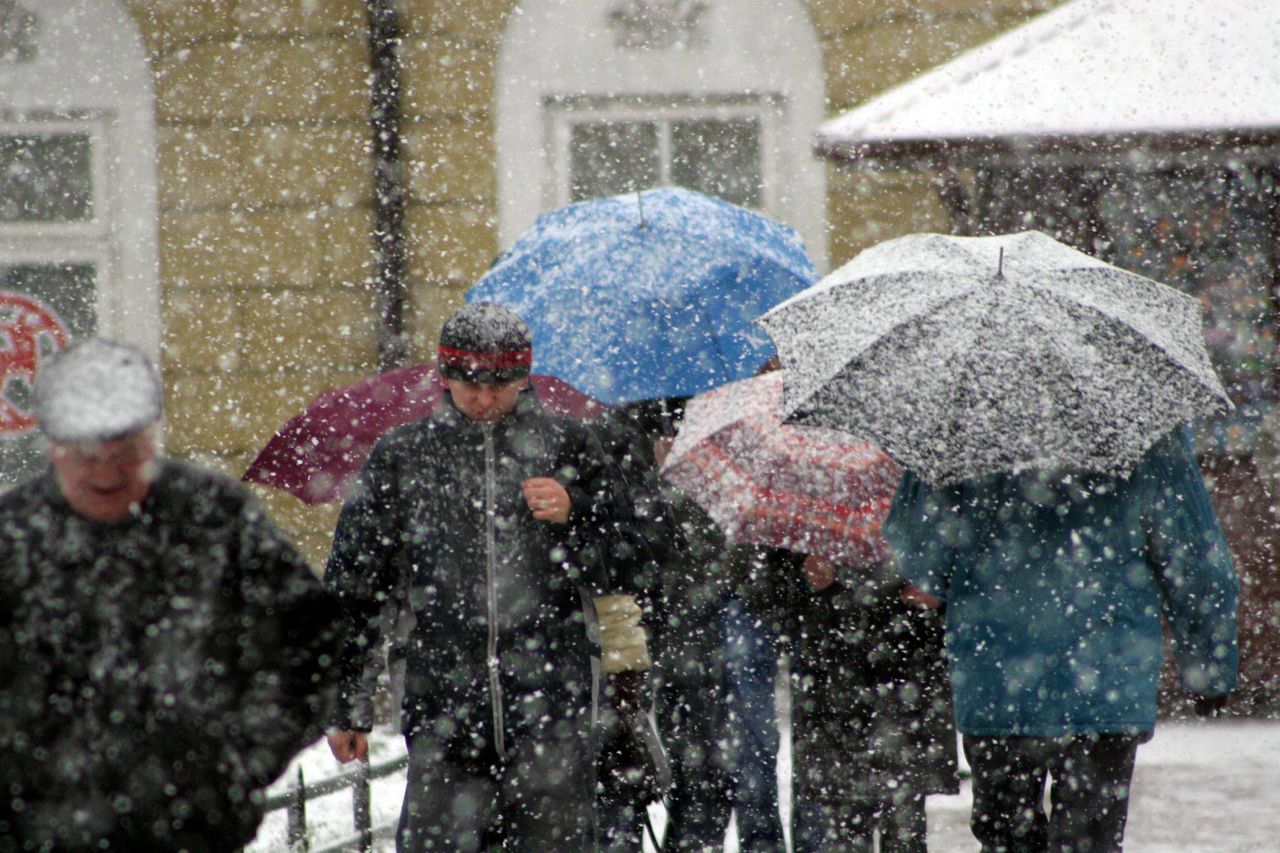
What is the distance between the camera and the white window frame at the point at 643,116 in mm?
9867

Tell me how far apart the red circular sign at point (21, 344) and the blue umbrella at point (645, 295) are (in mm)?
4770

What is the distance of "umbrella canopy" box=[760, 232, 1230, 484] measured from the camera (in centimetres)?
421

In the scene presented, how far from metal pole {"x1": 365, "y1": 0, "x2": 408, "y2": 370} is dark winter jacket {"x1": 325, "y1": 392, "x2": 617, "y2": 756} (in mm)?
5173

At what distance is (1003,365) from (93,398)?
2.11 meters

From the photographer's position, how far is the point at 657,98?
389 inches

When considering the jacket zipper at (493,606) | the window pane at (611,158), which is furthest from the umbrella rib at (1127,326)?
the window pane at (611,158)

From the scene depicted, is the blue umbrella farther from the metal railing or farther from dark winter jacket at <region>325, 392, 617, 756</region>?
the metal railing

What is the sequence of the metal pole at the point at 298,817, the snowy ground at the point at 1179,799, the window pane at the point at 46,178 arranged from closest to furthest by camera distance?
the metal pole at the point at 298,817 < the snowy ground at the point at 1179,799 < the window pane at the point at 46,178

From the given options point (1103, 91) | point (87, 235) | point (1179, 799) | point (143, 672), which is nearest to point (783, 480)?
point (143, 672)

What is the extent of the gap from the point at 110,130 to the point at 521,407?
6057mm

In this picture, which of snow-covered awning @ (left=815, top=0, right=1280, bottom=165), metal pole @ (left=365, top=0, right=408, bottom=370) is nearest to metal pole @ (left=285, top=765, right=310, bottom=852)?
snow-covered awning @ (left=815, top=0, right=1280, bottom=165)

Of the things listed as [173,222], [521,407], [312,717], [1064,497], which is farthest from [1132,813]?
[173,222]

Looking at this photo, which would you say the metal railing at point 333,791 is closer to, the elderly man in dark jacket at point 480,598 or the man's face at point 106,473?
the elderly man in dark jacket at point 480,598

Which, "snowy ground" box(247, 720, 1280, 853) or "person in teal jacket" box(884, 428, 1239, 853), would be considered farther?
"snowy ground" box(247, 720, 1280, 853)
